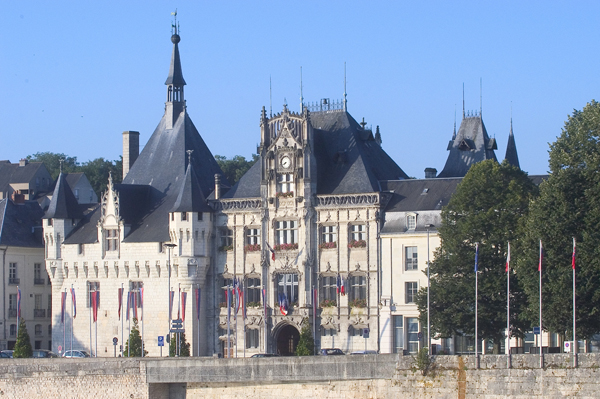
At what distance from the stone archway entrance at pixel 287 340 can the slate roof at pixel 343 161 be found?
344 inches

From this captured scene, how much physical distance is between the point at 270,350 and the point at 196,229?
901 centimetres

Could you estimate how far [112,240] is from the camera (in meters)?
93.9

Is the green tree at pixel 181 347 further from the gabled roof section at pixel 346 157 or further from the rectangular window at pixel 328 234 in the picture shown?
the gabled roof section at pixel 346 157

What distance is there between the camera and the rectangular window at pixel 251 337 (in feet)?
294

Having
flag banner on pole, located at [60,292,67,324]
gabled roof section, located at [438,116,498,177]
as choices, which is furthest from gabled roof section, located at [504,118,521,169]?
flag banner on pole, located at [60,292,67,324]

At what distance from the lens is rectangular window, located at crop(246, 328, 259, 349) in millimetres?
89688

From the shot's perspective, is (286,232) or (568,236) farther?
(286,232)

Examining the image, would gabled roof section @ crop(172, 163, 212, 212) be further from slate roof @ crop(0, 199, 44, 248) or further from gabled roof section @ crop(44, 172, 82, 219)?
slate roof @ crop(0, 199, 44, 248)

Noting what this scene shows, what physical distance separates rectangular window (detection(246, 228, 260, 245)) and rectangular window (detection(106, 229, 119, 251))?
933 centimetres

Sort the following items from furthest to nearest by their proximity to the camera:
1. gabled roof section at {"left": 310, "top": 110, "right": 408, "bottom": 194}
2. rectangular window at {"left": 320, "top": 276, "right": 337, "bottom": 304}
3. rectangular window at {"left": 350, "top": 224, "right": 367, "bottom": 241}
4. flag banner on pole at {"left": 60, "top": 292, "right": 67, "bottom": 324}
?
flag banner on pole at {"left": 60, "top": 292, "right": 67, "bottom": 324}, gabled roof section at {"left": 310, "top": 110, "right": 408, "bottom": 194}, rectangular window at {"left": 320, "top": 276, "right": 337, "bottom": 304}, rectangular window at {"left": 350, "top": 224, "right": 367, "bottom": 241}

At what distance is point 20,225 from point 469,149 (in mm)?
32157

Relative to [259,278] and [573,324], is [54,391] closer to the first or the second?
[259,278]

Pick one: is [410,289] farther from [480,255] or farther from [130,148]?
[130,148]

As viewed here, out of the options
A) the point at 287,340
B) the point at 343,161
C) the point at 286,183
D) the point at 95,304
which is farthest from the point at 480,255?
the point at 95,304
